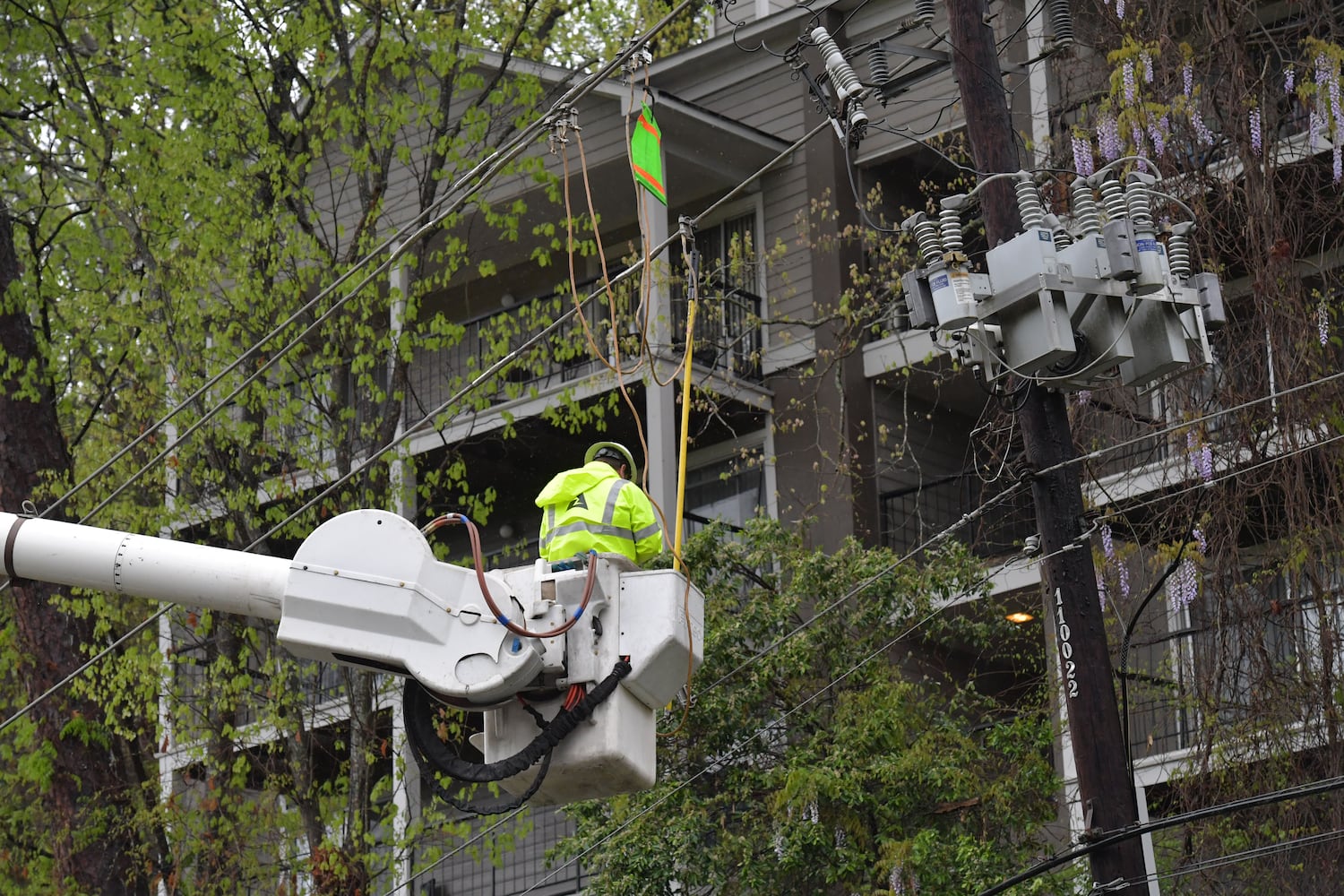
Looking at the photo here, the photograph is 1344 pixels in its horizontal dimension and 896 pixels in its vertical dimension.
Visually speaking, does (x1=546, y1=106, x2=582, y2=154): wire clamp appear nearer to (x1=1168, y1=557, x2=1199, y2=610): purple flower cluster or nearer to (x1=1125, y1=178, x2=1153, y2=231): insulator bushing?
(x1=1125, y1=178, x2=1153, y2=231): insulator bushing

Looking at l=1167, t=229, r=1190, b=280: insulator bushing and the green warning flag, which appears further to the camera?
l=1167, t=229, r=1190, b=280: insulator bushing

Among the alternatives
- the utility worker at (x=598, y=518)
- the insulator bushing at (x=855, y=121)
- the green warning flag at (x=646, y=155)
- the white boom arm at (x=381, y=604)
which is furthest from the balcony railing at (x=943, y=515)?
the white boom arm at (x=381, y=604)

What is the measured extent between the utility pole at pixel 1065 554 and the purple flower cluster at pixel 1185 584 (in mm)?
3993

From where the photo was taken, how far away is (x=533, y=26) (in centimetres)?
2330

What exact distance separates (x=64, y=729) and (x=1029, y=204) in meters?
11.3

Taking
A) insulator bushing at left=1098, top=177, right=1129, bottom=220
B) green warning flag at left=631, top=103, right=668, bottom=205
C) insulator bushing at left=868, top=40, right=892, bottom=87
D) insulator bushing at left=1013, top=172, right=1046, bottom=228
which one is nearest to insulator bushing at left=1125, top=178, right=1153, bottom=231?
insulator bushing at left=1098, top=177, right=1129, bottom=220

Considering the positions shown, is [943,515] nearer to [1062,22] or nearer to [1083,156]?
[1083,156]

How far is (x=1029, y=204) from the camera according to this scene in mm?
11430

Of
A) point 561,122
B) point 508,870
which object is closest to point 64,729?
point 508,870

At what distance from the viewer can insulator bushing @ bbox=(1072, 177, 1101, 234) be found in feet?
37.0

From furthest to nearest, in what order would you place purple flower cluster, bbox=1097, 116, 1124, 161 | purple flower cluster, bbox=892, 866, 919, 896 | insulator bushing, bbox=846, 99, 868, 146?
1. purple flower cluster, bbox=1097, 116, 1124, 161
2. purple flower cluster, bbox=892, 866, 919, 896
3. insulator bushing, bbox=846, 99, 868, 146

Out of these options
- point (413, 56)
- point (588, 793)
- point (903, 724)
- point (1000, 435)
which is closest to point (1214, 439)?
point (1000, 435)

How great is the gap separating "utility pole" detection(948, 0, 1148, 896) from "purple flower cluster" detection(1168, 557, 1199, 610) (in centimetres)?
399

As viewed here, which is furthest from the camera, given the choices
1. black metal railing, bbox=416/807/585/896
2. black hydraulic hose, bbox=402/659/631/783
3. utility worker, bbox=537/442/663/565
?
black metal railing, bbox=416/807/585/896
